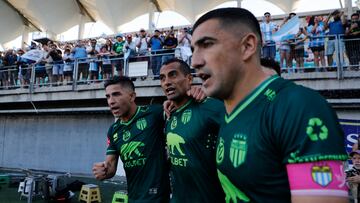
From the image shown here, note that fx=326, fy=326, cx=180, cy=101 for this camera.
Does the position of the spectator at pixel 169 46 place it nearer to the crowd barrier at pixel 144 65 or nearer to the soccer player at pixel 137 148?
the crowd barrier at pixel 144 65

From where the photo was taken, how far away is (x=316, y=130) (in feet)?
3.73

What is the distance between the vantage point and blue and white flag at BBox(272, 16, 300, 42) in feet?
31.9

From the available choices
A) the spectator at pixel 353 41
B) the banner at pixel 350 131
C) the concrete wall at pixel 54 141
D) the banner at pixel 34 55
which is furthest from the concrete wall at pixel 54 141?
the spectator at pixel 353 41

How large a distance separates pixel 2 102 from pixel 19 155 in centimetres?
282

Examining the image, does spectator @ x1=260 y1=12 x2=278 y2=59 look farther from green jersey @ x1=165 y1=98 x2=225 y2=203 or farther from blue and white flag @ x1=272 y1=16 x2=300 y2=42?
green jersey @ x1=165 y1=98 x2=225 y2=203

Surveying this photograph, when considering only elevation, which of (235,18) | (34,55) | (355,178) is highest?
(34,55)

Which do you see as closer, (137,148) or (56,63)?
(137,148)

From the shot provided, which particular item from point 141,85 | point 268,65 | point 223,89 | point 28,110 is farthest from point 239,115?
point 28,110

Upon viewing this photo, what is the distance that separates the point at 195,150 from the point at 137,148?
1.01m

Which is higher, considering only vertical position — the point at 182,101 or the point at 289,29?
the point at 289,29

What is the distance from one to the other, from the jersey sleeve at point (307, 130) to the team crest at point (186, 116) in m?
1.65

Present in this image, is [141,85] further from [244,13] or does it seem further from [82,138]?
[244,13]

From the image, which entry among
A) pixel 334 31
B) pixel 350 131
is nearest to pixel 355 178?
pixel 350 131

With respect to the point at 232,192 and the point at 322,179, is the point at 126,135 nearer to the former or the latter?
the point at 232,192
